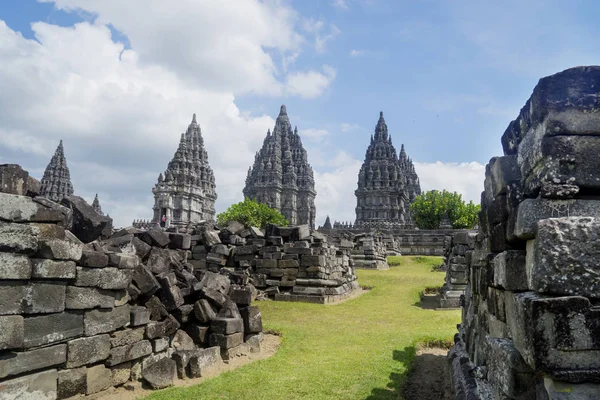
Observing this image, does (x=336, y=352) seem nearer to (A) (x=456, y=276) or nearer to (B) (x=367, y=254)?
(A) (x=456, y=276)

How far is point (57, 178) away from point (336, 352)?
69060 mm

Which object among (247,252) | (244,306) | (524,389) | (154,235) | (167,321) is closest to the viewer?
(524,389)

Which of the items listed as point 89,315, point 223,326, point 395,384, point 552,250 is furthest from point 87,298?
point 552,250

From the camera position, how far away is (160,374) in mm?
6312

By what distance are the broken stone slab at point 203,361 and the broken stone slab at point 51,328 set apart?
1.76 metres

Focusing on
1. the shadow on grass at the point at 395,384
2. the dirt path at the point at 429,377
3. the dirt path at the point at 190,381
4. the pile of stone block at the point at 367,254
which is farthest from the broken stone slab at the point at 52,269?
the pile of stone block at the point at 367,254

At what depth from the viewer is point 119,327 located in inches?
248

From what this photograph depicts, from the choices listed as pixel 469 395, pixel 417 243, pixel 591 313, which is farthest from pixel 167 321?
pixel 417 243

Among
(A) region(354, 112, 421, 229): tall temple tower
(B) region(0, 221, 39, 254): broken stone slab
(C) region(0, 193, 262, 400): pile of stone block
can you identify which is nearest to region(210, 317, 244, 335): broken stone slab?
(C) region(0, 193, 262, 400): pile of stone block

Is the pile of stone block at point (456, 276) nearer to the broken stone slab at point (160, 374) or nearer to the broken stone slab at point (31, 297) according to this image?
the broken stone slab at point (160, 374)

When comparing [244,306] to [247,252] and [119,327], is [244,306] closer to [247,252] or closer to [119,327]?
[119,327]

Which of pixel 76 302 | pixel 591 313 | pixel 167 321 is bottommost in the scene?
pixel 167 321

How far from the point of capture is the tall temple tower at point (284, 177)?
69.6 metres

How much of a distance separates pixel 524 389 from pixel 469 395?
1.42 meters
